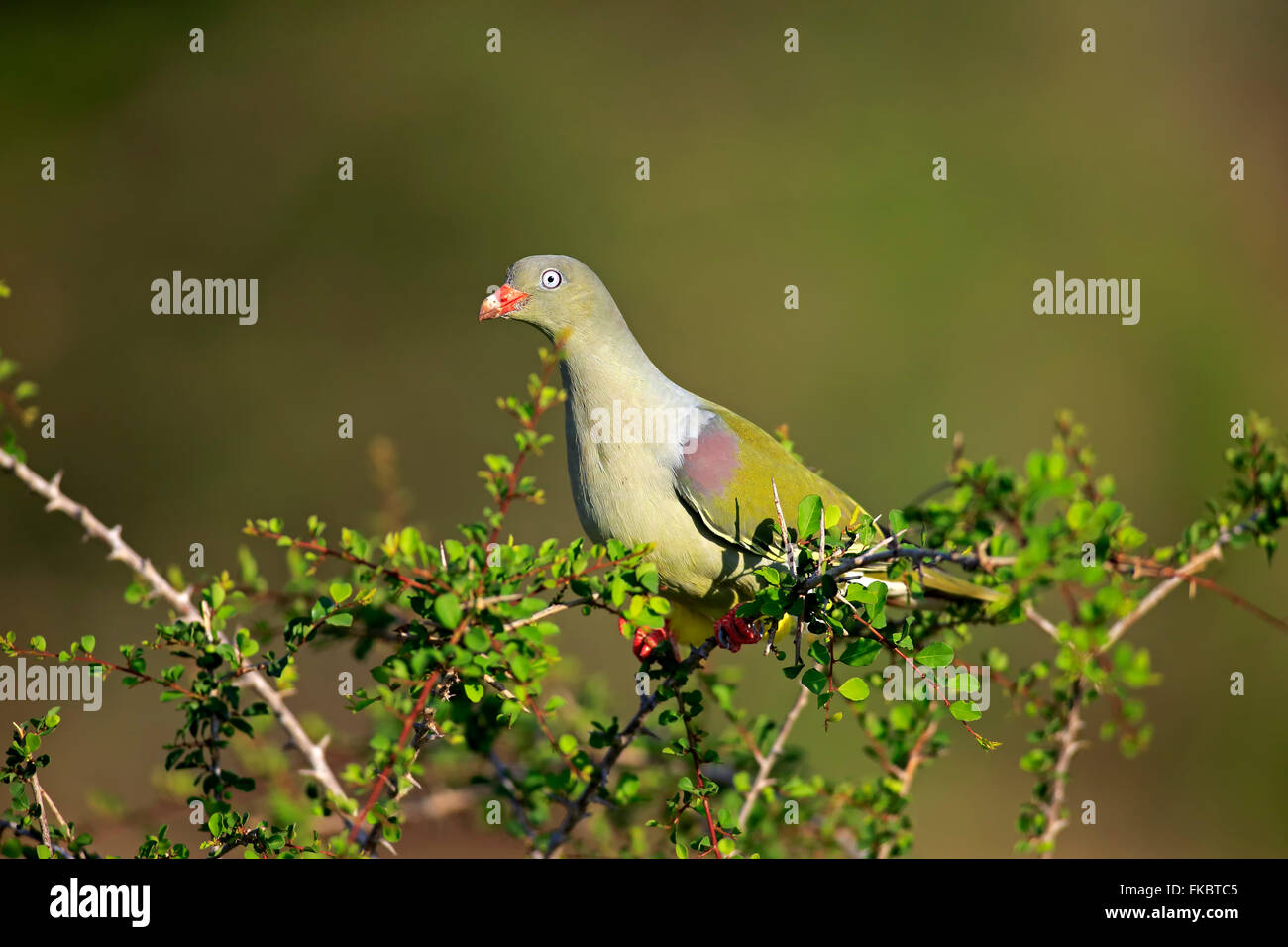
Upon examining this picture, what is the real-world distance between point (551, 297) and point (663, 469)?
2.27 feet

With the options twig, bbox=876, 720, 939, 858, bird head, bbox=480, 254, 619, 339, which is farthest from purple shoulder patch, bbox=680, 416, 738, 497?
twig, bbox=876, 720, 939, 858

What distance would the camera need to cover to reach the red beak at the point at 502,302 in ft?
11.3

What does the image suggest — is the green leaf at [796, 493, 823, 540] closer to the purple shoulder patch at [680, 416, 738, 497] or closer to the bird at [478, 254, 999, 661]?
the bird at [478, 254, 999, 661]

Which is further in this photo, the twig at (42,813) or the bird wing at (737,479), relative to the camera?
the bird wing at (737,479)

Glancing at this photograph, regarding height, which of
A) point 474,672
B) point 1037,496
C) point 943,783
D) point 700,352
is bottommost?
point 943,783

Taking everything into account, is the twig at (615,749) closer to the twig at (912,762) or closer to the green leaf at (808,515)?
the green leaf at (808,515)

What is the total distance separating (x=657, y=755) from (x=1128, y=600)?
7.94 ft

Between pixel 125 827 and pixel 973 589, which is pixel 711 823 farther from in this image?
pixel 125 827

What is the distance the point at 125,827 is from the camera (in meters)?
3.35

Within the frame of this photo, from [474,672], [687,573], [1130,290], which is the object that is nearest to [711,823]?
[474,672]

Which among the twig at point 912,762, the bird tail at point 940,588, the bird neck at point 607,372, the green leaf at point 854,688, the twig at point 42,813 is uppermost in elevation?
the bird neck at point 607,372

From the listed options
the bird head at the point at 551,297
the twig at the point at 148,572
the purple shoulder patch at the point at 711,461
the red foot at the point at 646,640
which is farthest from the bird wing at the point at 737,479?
the twig at the point at 148,572

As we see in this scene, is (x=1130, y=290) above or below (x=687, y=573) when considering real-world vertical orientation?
above

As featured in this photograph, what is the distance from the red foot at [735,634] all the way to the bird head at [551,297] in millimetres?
1084
